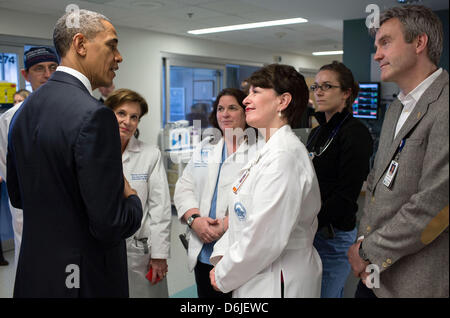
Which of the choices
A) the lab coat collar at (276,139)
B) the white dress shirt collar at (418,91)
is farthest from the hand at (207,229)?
the white dress shirt collar at (418,91)

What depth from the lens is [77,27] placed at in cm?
115

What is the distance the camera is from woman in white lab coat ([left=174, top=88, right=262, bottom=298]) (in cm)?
178

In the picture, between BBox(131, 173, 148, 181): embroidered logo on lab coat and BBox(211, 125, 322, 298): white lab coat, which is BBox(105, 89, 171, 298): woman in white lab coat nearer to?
BBox(131, 173, 148, 181): embroidered logo on lab coat

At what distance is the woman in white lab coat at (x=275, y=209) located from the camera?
3.56ft

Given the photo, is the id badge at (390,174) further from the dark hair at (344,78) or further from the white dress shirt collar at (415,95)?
Result: the dark hair at (344,78)

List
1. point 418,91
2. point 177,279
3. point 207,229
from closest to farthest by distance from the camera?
point 418,91
point 207,229
point 177,279

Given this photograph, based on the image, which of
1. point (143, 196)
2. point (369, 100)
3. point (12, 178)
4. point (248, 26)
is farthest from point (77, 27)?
point (248, 26)

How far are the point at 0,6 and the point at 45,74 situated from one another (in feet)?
8.58

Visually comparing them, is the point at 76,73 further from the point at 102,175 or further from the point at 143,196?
the point at 143,196

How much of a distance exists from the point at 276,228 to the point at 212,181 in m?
0.79

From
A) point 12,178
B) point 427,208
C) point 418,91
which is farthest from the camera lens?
point 12,178
